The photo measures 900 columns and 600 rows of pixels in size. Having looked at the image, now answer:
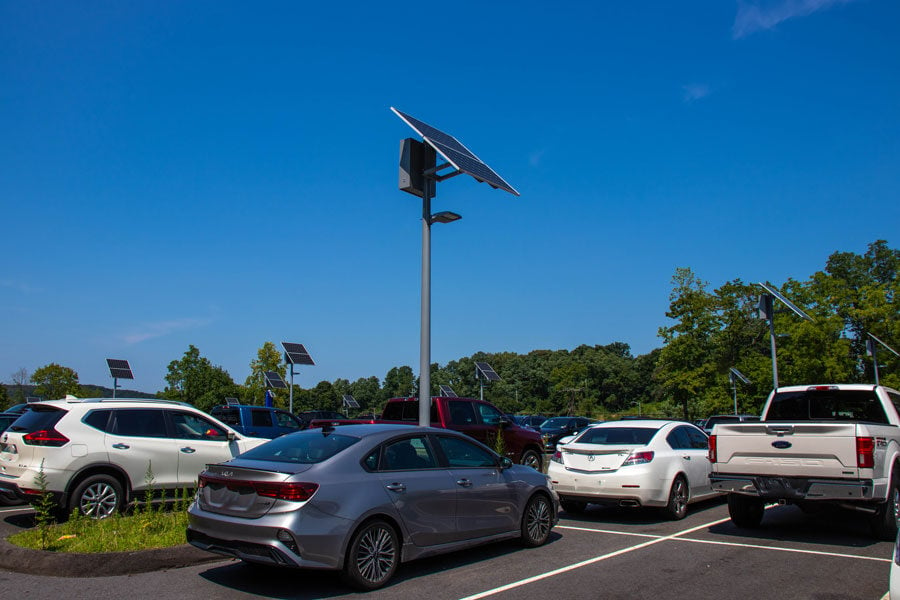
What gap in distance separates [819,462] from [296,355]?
1072 inches

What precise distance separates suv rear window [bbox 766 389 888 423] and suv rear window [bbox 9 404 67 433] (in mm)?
10379

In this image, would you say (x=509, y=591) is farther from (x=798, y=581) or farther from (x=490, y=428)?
(x=490, y=428)

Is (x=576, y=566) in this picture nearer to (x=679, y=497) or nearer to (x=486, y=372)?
(x=679, y=497)

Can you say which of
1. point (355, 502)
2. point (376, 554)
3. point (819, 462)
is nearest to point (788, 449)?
point (819, 462)

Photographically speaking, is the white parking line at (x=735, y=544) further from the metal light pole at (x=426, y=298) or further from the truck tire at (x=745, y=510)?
the metal light pole at (x=426, y=298)

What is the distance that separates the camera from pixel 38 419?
960 centimetres

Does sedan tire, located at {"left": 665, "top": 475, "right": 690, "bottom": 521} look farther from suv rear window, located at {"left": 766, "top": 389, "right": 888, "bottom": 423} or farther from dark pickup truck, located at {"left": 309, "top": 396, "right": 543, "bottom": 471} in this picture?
dark pickup truck, located at {"left": 309, "top": 396, "right": 543, "bottom": 471}

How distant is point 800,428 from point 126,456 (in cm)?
909

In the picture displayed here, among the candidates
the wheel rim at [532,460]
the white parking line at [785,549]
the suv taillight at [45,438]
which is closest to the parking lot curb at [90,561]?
the suv taillight at [45,438]

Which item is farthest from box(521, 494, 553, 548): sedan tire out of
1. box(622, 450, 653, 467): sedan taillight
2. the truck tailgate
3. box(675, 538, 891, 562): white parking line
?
the truck tailgate

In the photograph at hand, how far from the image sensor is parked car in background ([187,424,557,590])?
20.4ft

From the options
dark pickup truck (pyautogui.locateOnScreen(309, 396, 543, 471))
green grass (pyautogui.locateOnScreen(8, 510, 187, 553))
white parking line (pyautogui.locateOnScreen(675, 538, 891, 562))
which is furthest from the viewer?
dark pickup truck (pyautogui.locateOnScreen(309, 396, 543, 471))

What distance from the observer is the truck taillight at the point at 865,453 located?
28.1 feet

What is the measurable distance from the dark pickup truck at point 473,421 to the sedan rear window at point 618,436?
3.13 metres
